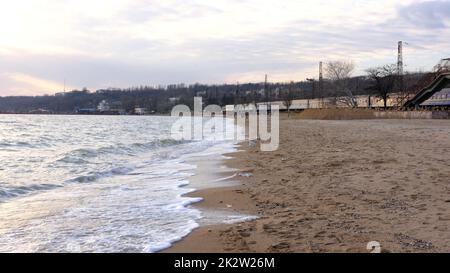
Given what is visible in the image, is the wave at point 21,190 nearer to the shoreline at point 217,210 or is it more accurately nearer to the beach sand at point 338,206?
the shoreline at point 217,210

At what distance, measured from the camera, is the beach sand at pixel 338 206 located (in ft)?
19.0

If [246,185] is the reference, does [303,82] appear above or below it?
above

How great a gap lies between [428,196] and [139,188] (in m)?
6.92

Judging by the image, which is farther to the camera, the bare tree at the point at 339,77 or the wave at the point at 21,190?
the bare tree at the point at 339,77

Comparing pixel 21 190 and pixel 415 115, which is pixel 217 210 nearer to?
pixel 21 190

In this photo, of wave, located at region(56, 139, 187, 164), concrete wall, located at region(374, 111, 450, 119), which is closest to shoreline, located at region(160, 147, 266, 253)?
wave, located at region(56, 139, 187, 164)

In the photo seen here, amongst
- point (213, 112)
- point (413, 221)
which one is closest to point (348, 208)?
point (413, 221)

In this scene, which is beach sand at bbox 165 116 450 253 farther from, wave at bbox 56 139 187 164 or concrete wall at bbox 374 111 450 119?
concrete wall at bbox 374 111 450 119

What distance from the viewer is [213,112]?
170m

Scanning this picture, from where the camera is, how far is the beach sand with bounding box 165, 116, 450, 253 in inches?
228

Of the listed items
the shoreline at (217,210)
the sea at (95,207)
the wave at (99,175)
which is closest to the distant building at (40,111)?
the sea at (95,207)

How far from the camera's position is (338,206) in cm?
786

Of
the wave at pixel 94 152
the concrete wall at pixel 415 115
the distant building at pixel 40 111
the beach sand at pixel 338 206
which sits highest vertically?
the distant building at pixel 40 111
